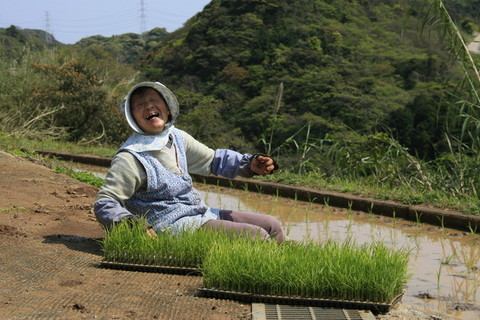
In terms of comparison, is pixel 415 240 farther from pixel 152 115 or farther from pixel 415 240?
pixel 152 115

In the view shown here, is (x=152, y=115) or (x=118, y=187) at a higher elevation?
(x=152, y=115)

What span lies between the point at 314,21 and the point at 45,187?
40.4 m

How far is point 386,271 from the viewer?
4.00 metres

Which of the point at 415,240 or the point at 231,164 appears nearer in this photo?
the point at 231,164

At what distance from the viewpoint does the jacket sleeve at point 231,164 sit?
5.45 m

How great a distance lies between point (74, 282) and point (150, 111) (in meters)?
1.40

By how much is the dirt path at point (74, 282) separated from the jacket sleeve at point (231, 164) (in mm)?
1053

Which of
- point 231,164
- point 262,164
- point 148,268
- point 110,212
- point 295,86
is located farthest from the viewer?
point 295,86

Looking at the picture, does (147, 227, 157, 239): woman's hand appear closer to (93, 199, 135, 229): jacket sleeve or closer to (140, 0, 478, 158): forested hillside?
(93, 199, 135, 229): jacket sleeve

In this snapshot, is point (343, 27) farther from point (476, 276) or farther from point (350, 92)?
point (476, 276)

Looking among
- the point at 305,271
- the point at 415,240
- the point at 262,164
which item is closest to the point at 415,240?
the point at 415,240

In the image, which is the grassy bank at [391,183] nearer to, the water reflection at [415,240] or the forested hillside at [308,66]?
the water reflection at [415,240]

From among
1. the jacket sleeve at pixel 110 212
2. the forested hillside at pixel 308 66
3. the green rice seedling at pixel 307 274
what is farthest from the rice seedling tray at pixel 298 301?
the forested hillside at pixel 308 66

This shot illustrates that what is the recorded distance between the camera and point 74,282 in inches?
166
